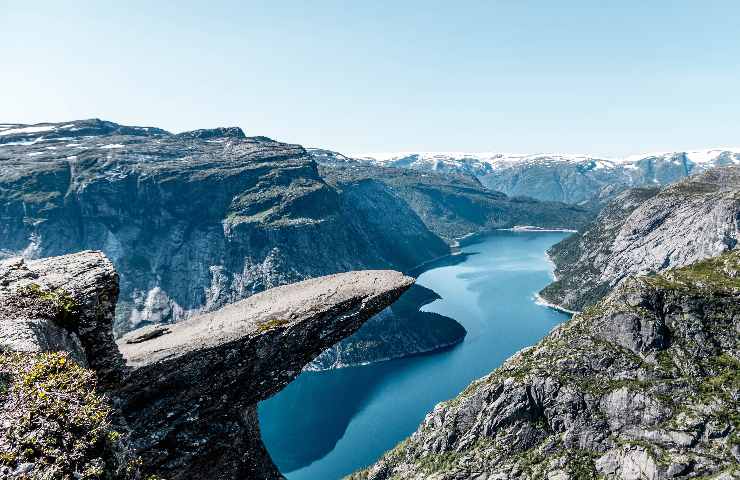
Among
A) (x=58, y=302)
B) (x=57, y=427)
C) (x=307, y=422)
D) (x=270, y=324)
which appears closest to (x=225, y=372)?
(x=270, y=324)

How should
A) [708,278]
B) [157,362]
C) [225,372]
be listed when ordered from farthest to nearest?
[708,278] → [225,372] → [157,362]

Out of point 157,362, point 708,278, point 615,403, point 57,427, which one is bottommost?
point 615,403

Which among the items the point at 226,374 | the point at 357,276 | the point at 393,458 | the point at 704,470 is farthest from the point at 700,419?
the point at 226,374

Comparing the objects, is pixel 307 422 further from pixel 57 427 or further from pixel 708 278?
pixel 57 427

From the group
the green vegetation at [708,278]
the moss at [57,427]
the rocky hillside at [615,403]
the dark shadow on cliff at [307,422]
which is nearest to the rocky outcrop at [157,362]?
the moss at [57,427]

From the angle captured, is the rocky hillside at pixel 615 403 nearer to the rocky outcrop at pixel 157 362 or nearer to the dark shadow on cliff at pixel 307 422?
the dark shadow on cliff at pixel 307 422

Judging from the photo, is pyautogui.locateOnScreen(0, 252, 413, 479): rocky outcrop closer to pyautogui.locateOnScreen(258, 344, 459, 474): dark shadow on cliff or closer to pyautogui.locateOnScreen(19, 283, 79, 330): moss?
pyautogui.locateOnScreen(19, 283, 79, 330): moss

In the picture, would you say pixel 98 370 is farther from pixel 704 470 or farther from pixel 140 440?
pixel 704 470
